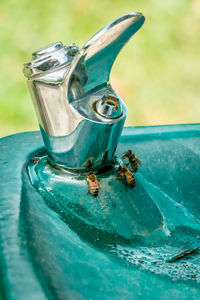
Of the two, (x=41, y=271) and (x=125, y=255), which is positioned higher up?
(x=41, y=271)

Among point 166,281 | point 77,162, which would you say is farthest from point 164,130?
point 166,281

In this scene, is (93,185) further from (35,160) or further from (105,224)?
(35,160)

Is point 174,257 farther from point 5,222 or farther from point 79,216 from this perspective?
point 5,222

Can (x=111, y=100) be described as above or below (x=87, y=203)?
above

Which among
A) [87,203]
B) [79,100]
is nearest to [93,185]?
[87,203]

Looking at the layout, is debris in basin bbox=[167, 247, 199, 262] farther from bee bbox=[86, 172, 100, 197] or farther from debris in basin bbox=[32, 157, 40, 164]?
debris in basin bbox=[32, 157, 40, 164]

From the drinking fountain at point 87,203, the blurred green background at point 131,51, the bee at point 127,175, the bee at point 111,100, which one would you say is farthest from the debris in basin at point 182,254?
the blurred green background at point 131,51

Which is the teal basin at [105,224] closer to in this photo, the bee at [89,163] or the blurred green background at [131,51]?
the bee at [89,163]
